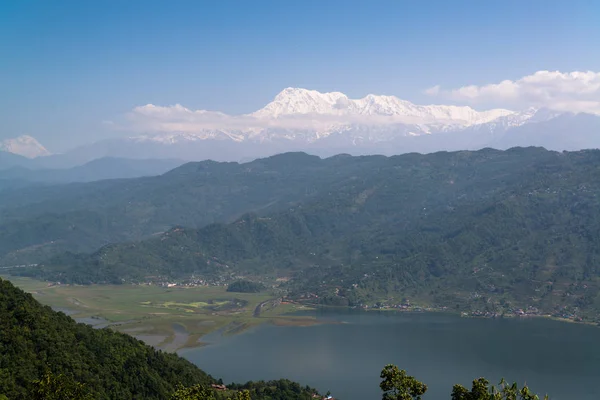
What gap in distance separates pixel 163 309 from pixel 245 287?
34265 millimetres

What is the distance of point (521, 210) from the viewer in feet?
651

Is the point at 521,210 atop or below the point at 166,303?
atop

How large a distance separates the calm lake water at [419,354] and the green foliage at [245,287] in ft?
150

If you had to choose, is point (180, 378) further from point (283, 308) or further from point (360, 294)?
point (360, 294)

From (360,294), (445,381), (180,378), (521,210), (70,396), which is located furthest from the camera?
(521,210)

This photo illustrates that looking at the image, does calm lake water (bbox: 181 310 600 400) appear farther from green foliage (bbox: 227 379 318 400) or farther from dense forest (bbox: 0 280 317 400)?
dense forest (bbox: 0 280 317 400)

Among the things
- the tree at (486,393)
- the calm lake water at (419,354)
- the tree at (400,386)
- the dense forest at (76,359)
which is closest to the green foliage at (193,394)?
the tree at (400,386)

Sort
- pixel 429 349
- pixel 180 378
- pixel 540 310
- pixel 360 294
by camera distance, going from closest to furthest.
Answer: pixel 180 378 < pixel 429 349 < pixel 540 310 < pixel 360 294

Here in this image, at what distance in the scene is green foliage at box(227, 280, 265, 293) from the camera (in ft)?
589

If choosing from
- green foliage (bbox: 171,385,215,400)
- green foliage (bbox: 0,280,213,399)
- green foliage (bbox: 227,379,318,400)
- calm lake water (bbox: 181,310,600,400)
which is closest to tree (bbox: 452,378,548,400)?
green foliage (bbox: 171,385,215,400)

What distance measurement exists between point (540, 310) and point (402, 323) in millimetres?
33933

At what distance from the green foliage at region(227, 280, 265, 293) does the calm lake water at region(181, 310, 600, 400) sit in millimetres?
45832

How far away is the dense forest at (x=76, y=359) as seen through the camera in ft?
163

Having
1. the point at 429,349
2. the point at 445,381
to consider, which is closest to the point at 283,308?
the point at 429,349
